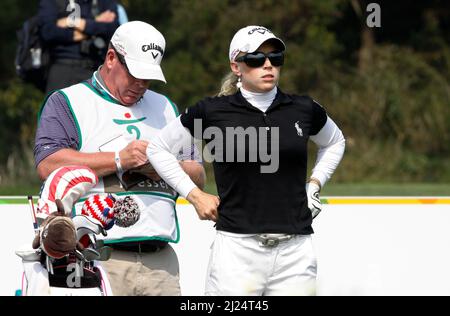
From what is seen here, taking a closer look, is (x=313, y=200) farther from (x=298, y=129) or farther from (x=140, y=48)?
(x=140, y=48)

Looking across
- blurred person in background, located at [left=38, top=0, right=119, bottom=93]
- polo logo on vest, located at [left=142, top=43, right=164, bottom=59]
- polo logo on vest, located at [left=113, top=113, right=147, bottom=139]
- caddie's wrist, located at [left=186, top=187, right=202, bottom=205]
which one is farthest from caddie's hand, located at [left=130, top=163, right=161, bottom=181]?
blurred person in background, located at [left=38, top=0, right=119, bottom=93]

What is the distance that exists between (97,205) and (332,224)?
2326 millimetres

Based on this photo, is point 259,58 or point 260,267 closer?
point 260,267

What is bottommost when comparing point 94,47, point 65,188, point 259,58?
point 65,188

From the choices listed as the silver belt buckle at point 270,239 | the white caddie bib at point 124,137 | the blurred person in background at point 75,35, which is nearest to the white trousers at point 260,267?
the silver belt buckle at point 270,239

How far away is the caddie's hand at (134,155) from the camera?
483cm

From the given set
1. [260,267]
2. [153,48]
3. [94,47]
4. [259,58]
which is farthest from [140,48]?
[94,47]

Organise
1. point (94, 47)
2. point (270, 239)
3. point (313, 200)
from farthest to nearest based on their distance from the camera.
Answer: point (94, 47) < point (313, 200) < point (270, 239)

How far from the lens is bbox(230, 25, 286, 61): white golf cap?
15.5ft

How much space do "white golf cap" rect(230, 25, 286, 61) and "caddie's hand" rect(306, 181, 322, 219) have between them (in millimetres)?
602

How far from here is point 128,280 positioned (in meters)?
4.93

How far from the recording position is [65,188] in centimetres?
427

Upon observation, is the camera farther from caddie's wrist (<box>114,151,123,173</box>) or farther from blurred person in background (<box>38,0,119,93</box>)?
caddie's wrist (<box>114,151,123,173</box>)

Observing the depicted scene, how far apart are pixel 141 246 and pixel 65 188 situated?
0.80 meters
